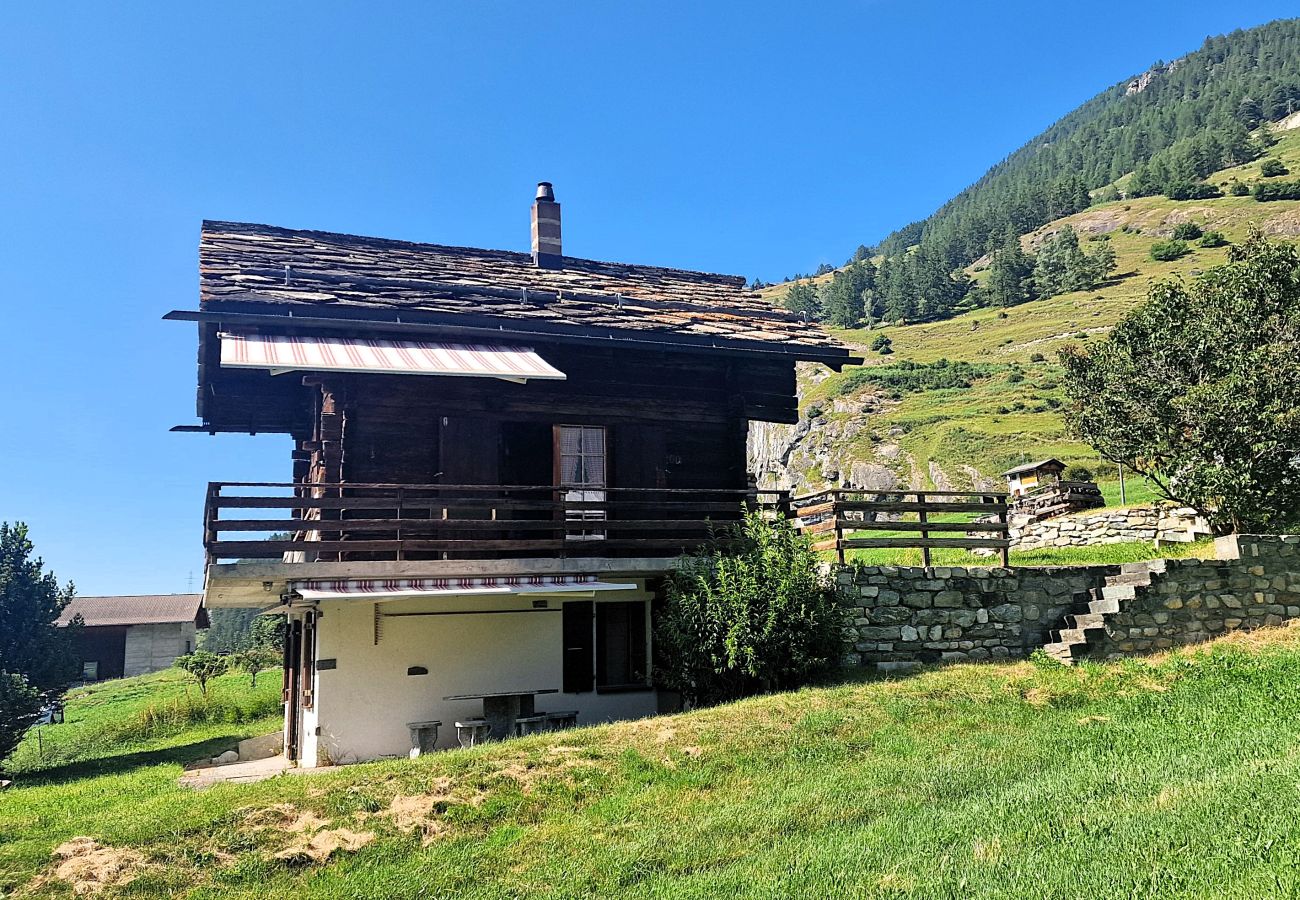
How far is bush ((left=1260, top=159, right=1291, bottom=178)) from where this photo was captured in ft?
347

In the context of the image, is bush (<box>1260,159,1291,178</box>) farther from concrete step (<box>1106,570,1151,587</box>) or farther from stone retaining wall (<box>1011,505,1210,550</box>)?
concrete step (<box>1106,570,1151,587</box>)

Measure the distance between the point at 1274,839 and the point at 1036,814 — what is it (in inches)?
66.0

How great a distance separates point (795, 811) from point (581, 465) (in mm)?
7937

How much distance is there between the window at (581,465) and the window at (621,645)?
1.22 m

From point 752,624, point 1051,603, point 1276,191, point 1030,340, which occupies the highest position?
point 1276,191

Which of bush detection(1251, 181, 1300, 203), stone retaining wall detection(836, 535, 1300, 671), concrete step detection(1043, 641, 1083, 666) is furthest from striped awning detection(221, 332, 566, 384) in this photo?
bush detection(1251, 181, 1300, 203)

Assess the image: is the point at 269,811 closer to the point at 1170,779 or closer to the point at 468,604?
the point at 468,604

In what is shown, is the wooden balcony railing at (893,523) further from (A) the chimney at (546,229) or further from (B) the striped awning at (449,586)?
(A) the chimney at (546,229)

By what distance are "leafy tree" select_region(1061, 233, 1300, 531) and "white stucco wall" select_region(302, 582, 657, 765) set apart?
11.0 meters

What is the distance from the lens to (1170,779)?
307 inches

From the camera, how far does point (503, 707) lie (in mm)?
13195

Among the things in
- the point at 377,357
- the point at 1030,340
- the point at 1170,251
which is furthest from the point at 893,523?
the point at 1170,251

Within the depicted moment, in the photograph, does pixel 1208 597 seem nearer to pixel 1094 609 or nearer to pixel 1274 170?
pixel 1094 609

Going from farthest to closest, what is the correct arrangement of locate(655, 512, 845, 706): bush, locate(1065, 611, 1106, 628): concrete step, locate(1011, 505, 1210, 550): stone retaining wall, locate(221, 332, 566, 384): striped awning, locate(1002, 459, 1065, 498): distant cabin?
locate(1002, 459, 1065, 498): distant cabin, locate(1011, 505, 1210, 550): stone retaining wall, locate(1065, 611, 1106, 628): concrete step, locate(655, 512, 845, 706): bush, locate(221, 332, 566, 384): striped awning
